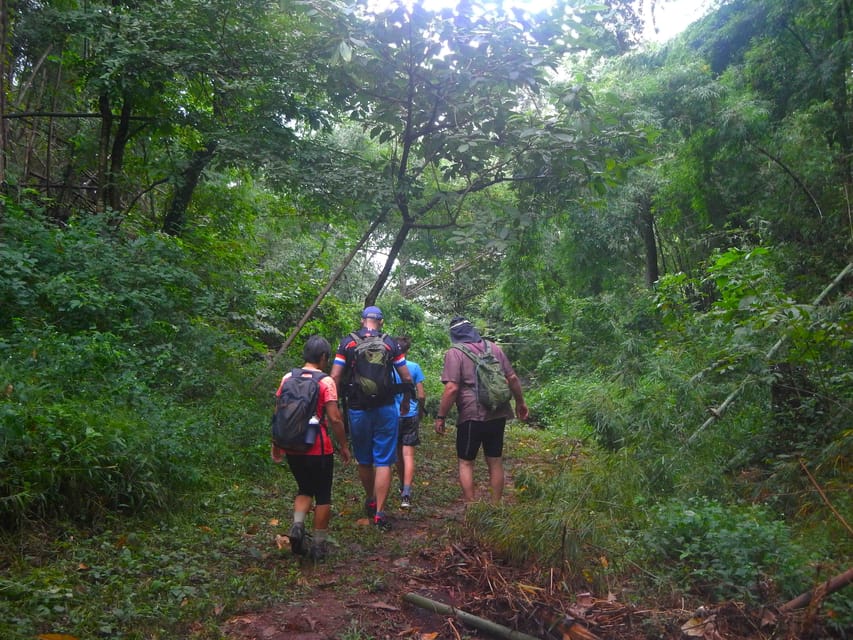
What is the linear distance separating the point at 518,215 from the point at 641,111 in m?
5.06

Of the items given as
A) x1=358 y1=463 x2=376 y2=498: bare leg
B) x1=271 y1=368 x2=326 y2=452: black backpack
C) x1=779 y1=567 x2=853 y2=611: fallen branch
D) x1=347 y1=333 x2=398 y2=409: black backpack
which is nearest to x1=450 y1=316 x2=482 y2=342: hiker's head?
x1=347 y1=333 x2=398 y2=409: black backpack

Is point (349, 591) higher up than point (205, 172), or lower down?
lower down

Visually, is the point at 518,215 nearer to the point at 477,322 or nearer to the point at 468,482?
the point at 468,482

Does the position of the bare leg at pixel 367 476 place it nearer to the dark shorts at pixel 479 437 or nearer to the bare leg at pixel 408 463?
the bare leg at pixel 408 463

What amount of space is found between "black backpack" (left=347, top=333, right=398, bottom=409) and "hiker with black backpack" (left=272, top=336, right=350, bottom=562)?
779 millimetres

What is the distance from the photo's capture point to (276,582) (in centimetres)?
455

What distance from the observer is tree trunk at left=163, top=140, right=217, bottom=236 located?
10883 millimetres

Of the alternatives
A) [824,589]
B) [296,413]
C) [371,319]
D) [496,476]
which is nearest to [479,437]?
[496,476]

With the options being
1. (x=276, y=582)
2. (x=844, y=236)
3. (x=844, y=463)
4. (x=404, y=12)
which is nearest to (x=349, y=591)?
(x=276, y=582)

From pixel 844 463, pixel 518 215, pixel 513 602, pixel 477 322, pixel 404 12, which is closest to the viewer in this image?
pixel 513 602

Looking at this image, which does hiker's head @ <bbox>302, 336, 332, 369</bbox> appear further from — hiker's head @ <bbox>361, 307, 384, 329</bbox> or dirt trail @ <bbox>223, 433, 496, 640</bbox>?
dirt trail @ <bbox>223, 433, 496, 640</bbox>

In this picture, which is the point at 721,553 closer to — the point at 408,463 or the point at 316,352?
the point at 316,352

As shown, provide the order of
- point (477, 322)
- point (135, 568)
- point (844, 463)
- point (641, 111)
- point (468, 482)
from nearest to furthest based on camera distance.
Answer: point (135, 568), point (844, 463), point (468, 482), point (641, 111), point (477, 322)

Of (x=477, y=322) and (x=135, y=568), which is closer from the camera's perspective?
(x=135, y=568)
